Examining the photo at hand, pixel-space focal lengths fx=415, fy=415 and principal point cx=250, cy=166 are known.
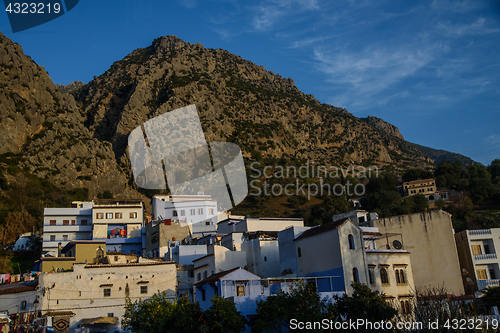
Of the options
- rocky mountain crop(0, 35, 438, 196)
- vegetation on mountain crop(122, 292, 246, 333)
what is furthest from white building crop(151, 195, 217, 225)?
vegetation on mountain crop(122, 292, 246, 333)

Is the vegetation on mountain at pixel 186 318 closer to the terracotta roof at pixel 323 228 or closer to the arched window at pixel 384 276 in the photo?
the terracotta roof at pixel 323 228

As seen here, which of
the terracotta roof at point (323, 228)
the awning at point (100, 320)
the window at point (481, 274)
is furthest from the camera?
the window at point (481, 274)

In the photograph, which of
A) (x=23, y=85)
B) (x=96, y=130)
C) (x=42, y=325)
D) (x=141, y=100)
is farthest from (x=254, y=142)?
(x=42, y=325)

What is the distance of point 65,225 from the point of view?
199 ft

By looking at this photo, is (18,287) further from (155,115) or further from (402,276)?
(155,115)

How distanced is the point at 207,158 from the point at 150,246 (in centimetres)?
6069

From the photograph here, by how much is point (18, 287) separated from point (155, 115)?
3549 inches

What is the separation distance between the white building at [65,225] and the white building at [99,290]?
29.3m

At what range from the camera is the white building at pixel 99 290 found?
30.0m

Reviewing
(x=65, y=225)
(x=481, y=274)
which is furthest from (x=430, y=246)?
(x=65, y=225)

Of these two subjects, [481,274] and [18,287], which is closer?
[18,287]

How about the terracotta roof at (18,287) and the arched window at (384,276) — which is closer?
the terracotta roof at (18,287)

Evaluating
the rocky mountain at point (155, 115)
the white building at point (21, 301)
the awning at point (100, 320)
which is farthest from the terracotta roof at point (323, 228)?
the rocky mountain at point (155, 115)

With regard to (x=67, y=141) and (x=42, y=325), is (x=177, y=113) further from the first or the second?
(x=42, y=325)
